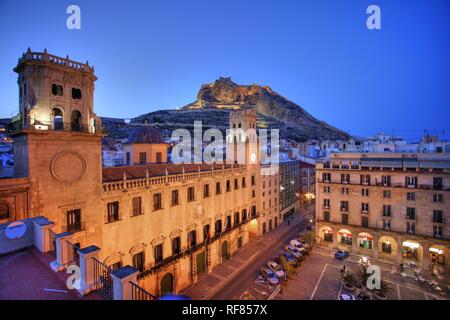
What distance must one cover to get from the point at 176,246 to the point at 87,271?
66.1ft

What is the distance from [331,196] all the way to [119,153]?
52.1 metres

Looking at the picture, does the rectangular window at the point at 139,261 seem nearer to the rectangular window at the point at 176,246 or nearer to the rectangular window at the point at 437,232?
the rectangular window at the point at 176,246

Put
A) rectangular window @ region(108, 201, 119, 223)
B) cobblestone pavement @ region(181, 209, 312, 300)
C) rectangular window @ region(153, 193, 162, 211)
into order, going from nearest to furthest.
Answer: rectangular window @ region(108, 201, 119, 223)
rectangular window @ region(153, 193, 162, 211)
cobblestone pavement @ region(181, 209, 312, 300)

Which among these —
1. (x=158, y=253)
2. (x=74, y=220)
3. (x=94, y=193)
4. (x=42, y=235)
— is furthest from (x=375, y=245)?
(x=42, y=235)

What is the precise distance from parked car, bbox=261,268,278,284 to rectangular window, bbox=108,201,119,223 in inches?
826

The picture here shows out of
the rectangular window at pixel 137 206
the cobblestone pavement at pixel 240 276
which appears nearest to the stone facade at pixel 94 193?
the rectangular window at pixel 137 206

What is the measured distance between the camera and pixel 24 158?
16953 millimetres

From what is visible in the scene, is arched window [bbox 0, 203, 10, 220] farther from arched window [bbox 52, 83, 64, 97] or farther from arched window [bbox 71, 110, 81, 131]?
arched window [bbox 52, 83, 64, 97]

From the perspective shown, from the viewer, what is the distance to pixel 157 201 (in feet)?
83.6

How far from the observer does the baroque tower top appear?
17312 mm

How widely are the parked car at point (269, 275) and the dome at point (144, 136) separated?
85.1 ft

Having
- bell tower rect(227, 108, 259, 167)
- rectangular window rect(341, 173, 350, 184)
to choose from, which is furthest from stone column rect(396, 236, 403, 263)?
bell tower rect(227, 108, 259, 167)
